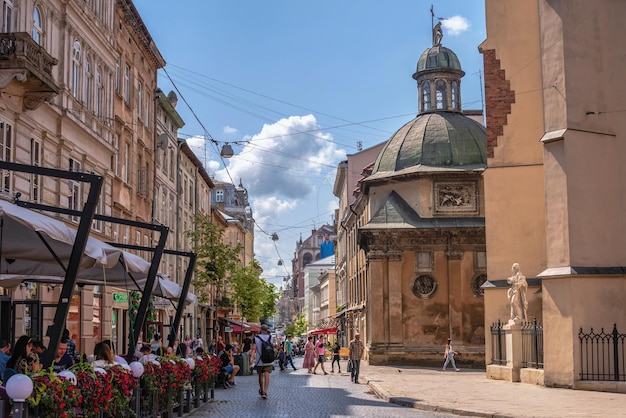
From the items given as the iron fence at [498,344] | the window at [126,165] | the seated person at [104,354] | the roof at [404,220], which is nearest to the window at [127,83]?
the window at [126,165]

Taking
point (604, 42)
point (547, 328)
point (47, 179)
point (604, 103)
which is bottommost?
point (547, 328)

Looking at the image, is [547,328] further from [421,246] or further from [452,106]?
[452,106]

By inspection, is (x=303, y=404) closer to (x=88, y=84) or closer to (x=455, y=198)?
(x=88, y=84)

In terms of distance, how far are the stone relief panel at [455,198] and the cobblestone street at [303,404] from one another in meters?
23.4

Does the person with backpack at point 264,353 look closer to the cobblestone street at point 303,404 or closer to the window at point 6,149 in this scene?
the cobblestone street at point 303,404

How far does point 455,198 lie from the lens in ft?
165

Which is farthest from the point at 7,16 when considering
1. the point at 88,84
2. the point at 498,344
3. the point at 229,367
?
the point at 498,344

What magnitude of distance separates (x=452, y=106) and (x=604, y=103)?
30796mm

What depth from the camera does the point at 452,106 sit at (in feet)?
182

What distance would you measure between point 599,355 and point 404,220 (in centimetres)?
2628

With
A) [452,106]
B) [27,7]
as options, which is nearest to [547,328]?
[27,7]

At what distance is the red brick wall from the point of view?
33812 mm

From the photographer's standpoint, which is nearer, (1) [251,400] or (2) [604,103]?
(1) [251,400]

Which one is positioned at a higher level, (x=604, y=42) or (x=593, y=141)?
(x=604, y=42)
